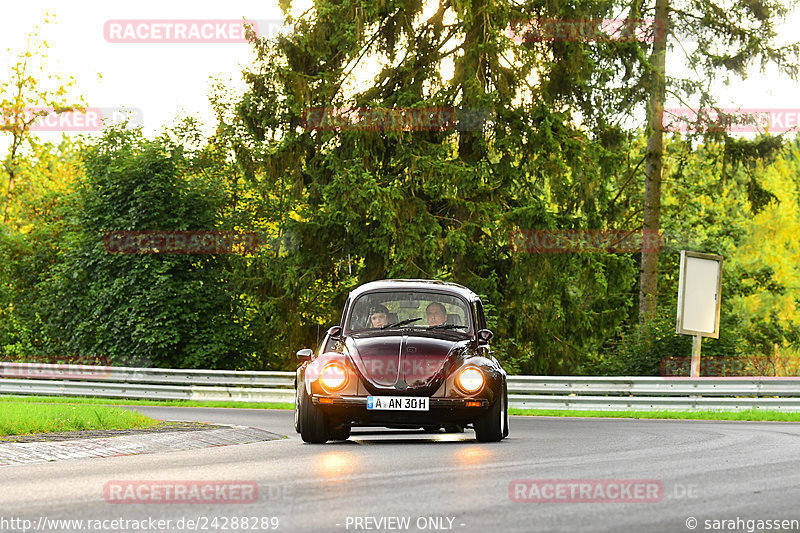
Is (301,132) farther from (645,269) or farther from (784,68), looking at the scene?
(784,68)

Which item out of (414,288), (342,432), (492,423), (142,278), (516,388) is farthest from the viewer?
(142,278)

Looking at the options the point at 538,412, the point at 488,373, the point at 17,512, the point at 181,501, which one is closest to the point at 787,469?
the point at 488,373

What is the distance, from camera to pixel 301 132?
3434 centimetres

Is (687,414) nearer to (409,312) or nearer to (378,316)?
(409,312)

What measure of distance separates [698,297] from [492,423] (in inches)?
535

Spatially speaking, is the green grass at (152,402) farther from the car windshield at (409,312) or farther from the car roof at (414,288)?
the car windshield at (409,312)

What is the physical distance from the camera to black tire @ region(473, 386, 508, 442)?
45.5 ft

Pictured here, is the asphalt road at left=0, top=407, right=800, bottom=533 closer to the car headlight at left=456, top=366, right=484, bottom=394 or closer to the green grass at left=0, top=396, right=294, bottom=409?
the car headlight at left=456, top=366, right=484, bottom=394

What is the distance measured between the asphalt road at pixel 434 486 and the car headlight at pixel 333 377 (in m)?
0.69

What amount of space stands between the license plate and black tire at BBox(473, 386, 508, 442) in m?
0.87

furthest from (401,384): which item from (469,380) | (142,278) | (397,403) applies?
(142,278)

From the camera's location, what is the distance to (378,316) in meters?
15.0

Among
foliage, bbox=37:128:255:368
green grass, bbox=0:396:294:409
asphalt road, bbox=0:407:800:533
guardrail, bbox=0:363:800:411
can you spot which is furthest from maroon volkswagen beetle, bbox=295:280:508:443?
foliage, bbox=37:128:255:368

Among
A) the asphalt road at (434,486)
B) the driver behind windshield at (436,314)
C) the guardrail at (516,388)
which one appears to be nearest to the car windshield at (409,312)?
the driver behind windshield at (436,314)
